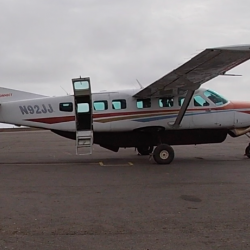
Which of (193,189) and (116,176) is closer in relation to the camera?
(193,189)

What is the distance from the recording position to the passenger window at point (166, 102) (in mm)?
13470

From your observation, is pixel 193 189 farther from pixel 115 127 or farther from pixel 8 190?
pixel 115 127

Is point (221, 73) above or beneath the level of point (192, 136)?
above

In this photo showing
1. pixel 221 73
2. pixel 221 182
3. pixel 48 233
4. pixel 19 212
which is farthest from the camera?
pixel 221 73

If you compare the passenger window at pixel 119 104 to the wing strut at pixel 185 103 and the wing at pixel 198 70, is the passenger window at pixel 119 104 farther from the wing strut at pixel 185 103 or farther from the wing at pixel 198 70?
the wing strut at pixel 185 103

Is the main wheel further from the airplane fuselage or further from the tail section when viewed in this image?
the tail section

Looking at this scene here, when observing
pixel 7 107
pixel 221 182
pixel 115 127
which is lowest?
pixel 221 182

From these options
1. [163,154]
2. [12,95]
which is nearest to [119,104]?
[163,154]

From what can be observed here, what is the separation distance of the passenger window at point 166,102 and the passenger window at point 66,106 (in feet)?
10.4

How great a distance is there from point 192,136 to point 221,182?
15.1 feet

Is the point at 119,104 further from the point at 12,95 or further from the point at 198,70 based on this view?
the point at 12,95

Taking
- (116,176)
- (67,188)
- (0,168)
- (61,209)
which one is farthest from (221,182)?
(0,168)

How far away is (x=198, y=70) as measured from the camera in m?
11.1

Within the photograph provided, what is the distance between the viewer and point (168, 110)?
1339 cm
